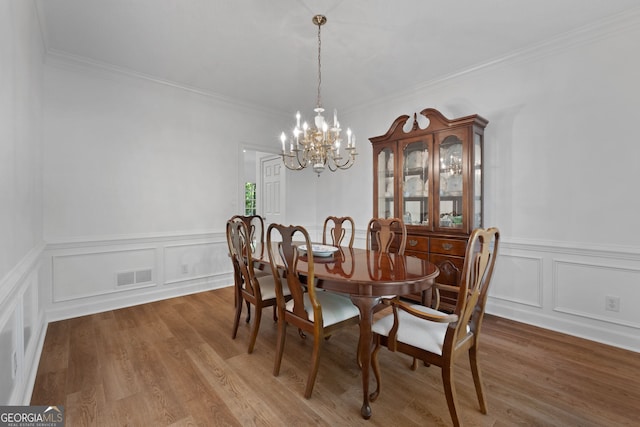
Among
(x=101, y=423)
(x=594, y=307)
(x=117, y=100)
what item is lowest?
(x=101, y=423)

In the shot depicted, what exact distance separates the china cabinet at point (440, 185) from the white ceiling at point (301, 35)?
0.69m

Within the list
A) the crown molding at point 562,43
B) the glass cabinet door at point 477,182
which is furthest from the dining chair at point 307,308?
the crown molding at point 562,43

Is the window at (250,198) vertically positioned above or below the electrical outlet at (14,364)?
above

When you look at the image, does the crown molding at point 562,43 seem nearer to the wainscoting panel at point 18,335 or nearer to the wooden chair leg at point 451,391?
the wooden chair leg at point 451,391

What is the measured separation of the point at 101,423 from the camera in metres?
1.60

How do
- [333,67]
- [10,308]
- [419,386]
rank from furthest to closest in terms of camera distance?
[333,67], [419,386], [10,308]

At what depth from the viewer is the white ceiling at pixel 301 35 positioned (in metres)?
2.30

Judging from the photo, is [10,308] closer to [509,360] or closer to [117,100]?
[117,100]

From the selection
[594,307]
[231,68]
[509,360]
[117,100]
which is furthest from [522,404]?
[117,100]

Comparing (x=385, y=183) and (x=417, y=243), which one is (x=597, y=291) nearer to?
(x=417, y=243)

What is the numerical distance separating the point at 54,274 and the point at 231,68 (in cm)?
284

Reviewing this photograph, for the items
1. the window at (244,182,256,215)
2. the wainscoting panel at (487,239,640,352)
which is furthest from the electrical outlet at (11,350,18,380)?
the window at (244,182,256,215)

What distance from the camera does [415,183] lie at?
3445 mm

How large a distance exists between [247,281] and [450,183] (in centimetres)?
229
